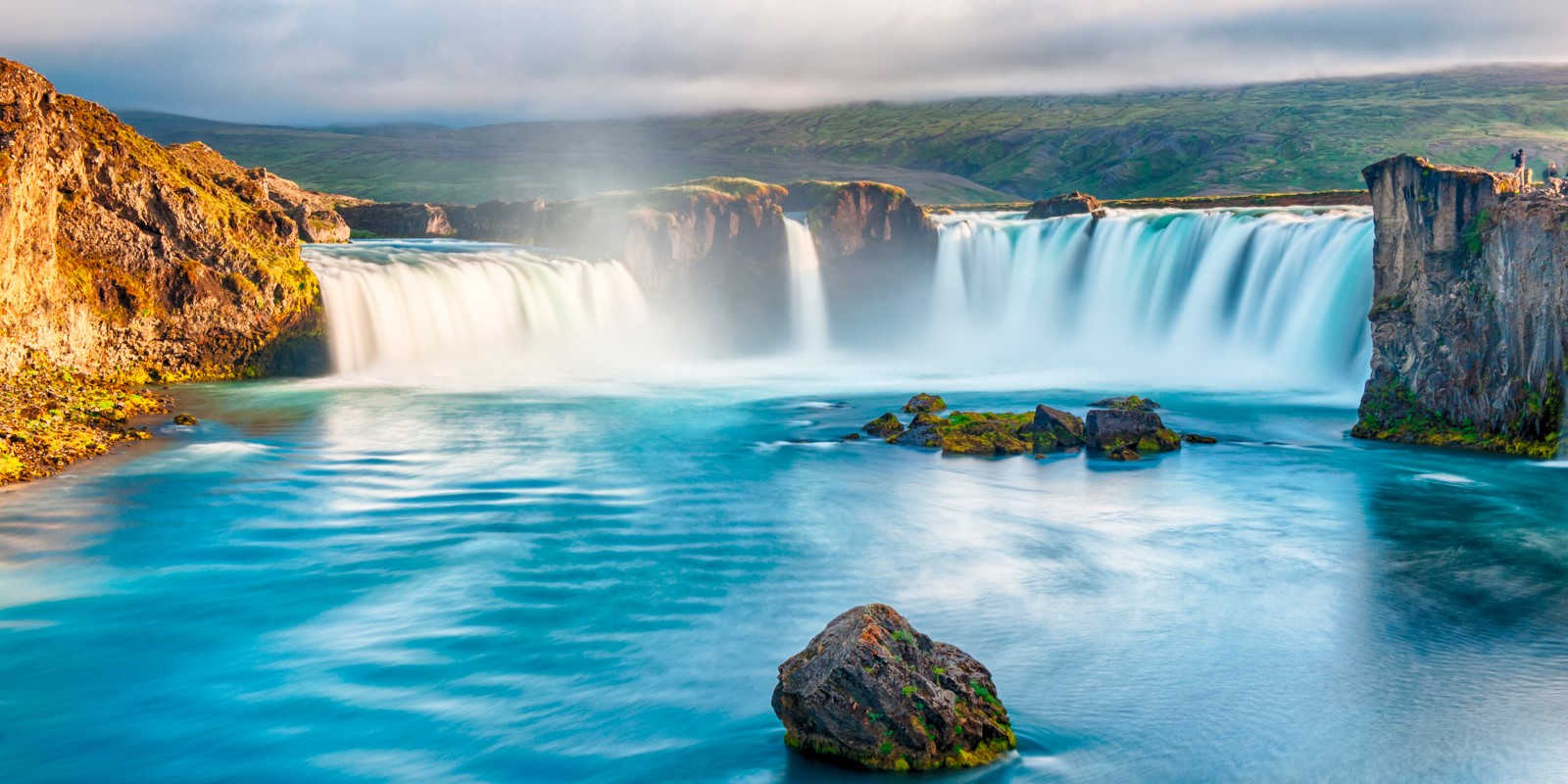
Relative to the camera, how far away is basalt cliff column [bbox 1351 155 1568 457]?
72.7 feet

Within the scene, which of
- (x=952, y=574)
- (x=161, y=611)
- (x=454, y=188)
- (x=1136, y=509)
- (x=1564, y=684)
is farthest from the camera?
(x=454, y=188)

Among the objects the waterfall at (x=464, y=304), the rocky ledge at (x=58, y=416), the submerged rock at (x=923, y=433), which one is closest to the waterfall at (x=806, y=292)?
the waterfall at (x=464, y=304)

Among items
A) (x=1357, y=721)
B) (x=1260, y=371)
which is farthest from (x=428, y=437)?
(x=1260, y=371)

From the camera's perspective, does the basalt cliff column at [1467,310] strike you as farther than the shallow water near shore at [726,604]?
Yes

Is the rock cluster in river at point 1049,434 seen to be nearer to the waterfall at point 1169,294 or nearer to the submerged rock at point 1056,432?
the submerged rock at point 1056,432

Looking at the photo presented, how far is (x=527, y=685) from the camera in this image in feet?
39.8

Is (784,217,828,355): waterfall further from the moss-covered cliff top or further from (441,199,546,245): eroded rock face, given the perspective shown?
the moss-covered cliff top

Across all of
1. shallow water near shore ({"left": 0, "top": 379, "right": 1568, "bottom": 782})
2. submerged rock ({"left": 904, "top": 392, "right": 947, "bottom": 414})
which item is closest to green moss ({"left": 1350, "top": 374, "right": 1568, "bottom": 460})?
shallow water near shore ({"left": 0, "top": 379, "right": 1568, "bottom": 782})

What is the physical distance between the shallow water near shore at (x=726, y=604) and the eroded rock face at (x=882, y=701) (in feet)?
0.95

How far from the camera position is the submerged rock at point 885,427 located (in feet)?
91.9

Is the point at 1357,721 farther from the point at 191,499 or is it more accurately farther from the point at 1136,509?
the point at 191,499

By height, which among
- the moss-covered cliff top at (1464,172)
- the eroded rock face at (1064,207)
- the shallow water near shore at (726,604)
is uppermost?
the eroded rock face at (1064,207)

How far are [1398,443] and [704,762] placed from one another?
22.1m

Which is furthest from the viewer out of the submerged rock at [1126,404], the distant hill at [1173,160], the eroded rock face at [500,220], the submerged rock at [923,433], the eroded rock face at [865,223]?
the distant hill at [1173,160]
